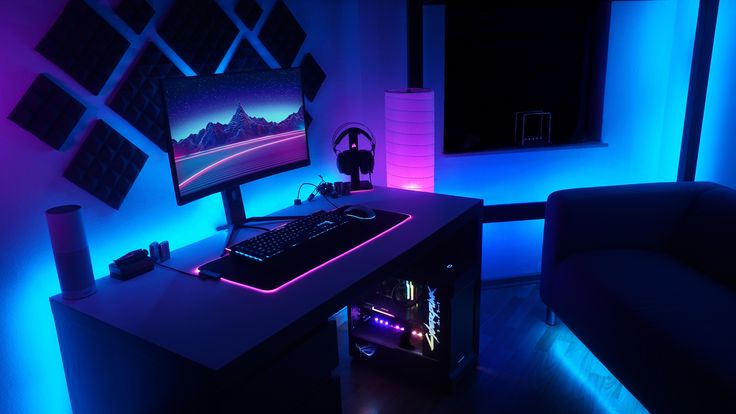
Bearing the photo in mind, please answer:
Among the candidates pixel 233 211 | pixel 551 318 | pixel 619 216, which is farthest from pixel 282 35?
pixel 551 318

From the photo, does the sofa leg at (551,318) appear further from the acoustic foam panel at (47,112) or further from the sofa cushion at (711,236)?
the acoustic foam panel at (47,112)

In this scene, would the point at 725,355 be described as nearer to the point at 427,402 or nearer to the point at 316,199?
the point at 427,402

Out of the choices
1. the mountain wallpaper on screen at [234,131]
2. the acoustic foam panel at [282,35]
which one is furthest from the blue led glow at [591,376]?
the acoustic foam panel at [282,35]

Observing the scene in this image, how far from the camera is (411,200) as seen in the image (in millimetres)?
2203

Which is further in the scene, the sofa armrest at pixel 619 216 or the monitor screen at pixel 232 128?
the sofa armrest at pixel 619 216

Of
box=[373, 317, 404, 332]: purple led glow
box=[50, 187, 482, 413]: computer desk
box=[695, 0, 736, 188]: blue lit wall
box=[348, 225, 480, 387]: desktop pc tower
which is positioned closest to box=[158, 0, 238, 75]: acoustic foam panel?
box=[50, 187, 482, 413]: computer desk

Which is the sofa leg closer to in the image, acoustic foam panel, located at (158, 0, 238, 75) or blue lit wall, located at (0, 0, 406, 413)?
blue lit wall, located at (0, 0, 406, 413)

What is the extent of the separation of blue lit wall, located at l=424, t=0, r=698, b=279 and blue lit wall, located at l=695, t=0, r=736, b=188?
14cm

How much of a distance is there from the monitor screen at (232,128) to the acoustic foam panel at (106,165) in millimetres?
254

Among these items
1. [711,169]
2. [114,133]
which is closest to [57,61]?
[114,133]

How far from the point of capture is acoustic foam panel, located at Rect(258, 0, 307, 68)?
2186 mm

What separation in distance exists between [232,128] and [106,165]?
0.42 meters

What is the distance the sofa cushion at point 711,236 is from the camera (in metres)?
2.00

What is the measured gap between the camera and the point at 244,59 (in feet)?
6.86
